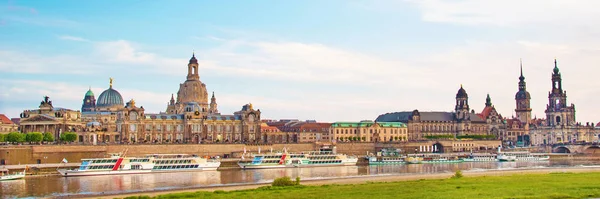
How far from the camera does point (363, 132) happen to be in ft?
446

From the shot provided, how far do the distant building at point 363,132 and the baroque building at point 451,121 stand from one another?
9.72 meters

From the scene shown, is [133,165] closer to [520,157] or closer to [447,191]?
[447,191]

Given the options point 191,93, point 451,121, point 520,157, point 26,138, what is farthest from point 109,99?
point 520,157

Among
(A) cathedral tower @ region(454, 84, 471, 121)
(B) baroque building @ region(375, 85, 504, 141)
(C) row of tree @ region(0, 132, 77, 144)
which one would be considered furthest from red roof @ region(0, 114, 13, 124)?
(A) cathedral tower @ region(454, 84, 471, 121)

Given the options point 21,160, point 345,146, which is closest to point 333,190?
point 21,160

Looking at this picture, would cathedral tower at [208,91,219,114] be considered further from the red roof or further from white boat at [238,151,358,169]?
white boat at [238,151,358,169]

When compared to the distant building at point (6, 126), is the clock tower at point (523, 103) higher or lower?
higher

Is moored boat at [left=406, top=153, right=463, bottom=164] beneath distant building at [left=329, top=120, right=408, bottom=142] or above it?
beneath

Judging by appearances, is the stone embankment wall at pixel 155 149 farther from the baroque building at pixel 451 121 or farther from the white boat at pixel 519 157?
the white boat at pixel 519 157

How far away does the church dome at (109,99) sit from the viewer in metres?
140

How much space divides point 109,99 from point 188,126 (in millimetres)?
28755

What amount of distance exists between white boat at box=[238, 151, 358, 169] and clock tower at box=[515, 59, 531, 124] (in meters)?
90.9

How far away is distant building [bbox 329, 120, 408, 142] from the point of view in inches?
5290

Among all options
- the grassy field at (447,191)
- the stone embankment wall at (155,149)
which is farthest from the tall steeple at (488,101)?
the grassy field at (447,191)
